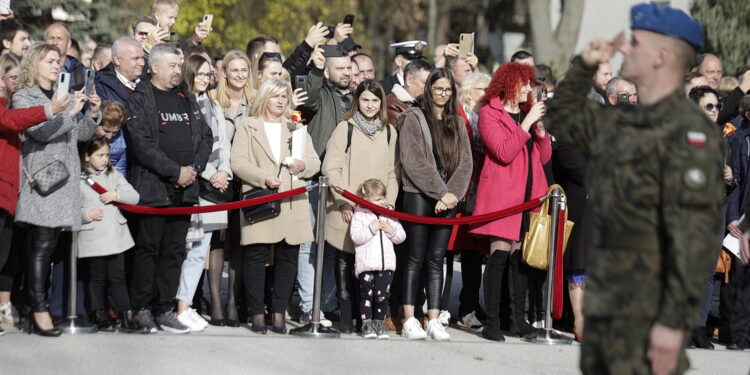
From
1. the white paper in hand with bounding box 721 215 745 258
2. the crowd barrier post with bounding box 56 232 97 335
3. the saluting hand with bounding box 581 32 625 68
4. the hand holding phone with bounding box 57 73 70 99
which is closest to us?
the saluting hand with bounding box 581 32 625 68

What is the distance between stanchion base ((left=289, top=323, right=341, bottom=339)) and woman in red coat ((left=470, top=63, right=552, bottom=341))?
48.9 inches

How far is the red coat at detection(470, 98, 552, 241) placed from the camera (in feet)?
29.7

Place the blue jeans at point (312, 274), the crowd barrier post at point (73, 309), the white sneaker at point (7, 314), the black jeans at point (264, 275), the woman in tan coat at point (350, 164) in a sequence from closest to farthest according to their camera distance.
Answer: the crowd barrier post at point (73, 309) → the white sneaker at point (7, 314) → the black jeans at point (264, 275) → the woman in tan coat at point (350, 164) → the blue jeans at point (312, 274)

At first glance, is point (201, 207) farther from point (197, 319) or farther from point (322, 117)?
point (322, 117)

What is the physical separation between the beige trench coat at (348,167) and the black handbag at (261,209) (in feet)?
1.64

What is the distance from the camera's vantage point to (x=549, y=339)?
9.13 m

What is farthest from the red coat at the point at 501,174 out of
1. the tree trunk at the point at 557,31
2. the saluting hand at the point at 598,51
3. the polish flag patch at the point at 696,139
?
the tree trunk at the point at 557,31

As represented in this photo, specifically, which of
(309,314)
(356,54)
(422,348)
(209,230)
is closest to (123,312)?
(209,230)

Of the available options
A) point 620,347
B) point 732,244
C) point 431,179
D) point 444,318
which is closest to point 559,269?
point 444,318

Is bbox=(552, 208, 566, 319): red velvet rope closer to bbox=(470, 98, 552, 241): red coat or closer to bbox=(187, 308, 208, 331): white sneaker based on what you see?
bbox=(470, 98, 552, 241): red coat

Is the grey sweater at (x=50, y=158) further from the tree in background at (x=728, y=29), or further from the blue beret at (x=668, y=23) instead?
the tree in background at (x=728, y=29)

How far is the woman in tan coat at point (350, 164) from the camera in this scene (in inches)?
361

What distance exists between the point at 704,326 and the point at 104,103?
5.07 m

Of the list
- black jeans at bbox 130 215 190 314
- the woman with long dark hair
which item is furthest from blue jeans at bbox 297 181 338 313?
black jeans at bbox 130 215 190 314
